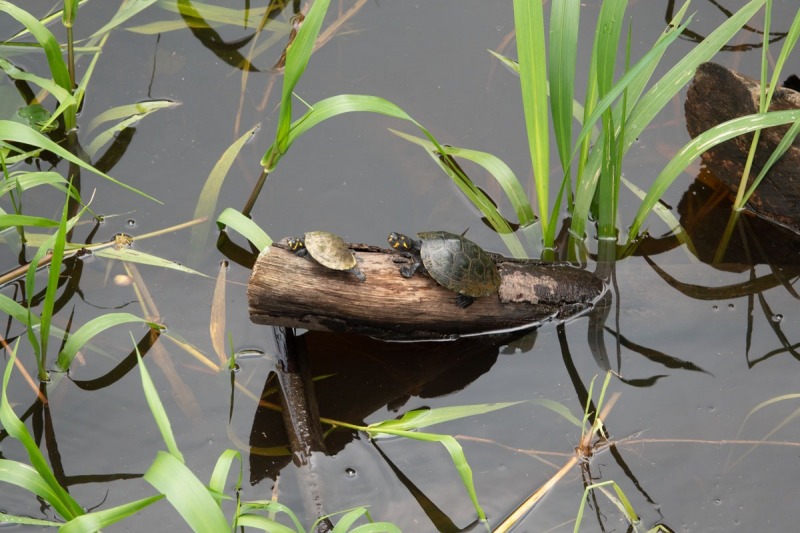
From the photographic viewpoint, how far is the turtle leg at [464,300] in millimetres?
2974

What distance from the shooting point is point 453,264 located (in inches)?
113

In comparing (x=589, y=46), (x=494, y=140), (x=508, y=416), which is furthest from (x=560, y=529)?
(x=589, y=46)

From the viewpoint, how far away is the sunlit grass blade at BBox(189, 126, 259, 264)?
11.2ft

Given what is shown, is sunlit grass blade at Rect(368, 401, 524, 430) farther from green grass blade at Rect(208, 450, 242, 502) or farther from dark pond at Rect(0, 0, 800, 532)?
green grass blade at Rect(208, 450, 242, 502)

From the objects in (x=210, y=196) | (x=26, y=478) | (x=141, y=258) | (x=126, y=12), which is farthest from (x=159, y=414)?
(x=126, y=12)

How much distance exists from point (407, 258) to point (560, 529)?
1176mm

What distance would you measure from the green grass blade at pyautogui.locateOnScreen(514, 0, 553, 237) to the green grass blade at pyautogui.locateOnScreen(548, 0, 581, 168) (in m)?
0.05

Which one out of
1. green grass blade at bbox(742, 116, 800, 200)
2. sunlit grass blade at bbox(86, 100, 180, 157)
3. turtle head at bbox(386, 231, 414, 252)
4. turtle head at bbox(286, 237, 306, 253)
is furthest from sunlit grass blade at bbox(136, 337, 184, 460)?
green grass blade at bbox(742, 116, 800, 200)

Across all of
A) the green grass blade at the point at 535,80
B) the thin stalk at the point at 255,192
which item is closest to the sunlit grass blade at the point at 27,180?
the thin stalk at the point at 255,192

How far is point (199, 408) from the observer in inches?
118

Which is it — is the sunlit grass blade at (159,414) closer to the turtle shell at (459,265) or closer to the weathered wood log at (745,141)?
the turtle shell at (459,265)

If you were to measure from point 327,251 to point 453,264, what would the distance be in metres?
0.50

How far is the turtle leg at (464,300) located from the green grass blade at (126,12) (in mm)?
2233

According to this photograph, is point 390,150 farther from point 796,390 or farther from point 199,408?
point 796,390
